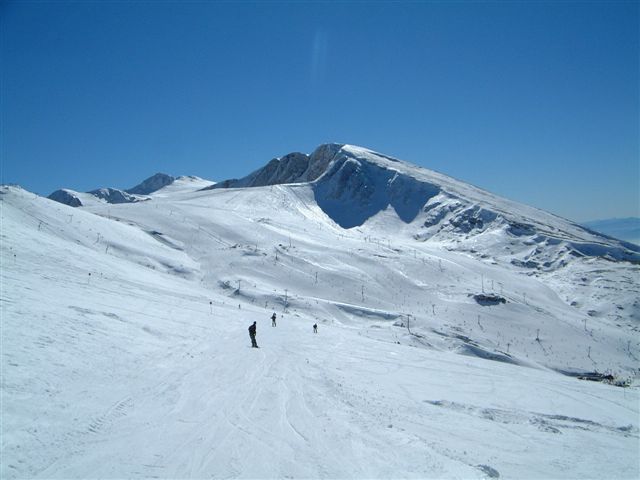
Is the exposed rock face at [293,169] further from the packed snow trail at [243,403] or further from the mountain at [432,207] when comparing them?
the packed snow trail at [243,403]

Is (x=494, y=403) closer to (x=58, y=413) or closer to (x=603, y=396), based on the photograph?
(x=603, y=396)

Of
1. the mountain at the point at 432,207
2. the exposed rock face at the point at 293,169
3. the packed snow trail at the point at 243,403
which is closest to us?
the packed snow trail at the point at 243,403

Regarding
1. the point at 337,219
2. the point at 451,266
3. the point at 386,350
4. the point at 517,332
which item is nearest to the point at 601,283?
the point at 451,266

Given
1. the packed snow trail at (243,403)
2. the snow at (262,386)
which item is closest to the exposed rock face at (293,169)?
the snow at (262,386)

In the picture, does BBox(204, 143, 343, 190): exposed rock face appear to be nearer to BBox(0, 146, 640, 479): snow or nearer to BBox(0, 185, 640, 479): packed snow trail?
BBox(0, 146, 640, 479): snow

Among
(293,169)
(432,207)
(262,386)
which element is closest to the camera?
(262,386)

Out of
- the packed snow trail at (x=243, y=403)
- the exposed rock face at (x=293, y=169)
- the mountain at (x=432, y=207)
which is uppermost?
the exposed rock face at (x=293, y=169)

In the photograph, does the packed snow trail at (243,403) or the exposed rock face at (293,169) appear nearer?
the packed snow trail at (243,403)

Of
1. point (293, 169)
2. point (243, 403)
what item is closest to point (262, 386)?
point (243, 403)

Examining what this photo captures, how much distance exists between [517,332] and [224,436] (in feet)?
171

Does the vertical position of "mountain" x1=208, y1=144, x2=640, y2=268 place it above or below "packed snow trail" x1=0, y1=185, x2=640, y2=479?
above

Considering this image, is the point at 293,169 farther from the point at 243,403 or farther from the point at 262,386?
the point at 243,403

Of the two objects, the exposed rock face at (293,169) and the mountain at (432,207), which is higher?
the exposed rock face at (293,169)

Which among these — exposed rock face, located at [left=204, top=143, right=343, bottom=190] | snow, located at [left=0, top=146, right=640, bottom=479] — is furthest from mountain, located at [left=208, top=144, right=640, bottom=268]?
snow, located at [left=0, top=146, right=640, bottom=479]
